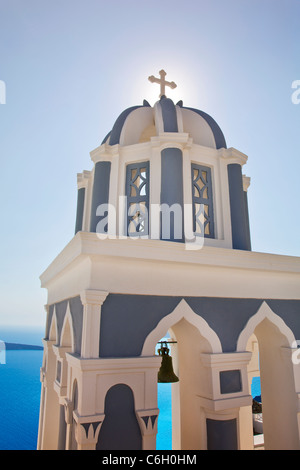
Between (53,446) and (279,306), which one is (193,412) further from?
(53,446)

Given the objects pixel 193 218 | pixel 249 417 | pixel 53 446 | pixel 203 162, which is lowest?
pixel 53 446

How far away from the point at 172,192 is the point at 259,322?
7.70 ft

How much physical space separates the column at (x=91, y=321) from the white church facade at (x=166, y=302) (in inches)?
0.5

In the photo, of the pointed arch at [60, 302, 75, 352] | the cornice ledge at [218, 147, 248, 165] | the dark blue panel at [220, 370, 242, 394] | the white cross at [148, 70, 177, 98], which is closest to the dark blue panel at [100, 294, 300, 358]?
the dark blue panel at [220, 370, 242, 394]

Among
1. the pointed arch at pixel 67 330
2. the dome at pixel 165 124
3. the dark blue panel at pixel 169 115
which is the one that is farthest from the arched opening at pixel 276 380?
the dark blue panel at pixel 169 115

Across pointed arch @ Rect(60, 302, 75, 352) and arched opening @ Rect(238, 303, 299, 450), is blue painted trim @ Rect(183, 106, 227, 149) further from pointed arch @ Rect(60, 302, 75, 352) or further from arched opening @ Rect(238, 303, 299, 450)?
pointed arch @ Rect(60, 302, 75, 352)

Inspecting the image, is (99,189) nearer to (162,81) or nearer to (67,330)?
(67,330)

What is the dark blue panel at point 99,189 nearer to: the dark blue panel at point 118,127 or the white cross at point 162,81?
the dark blue panel at point 118,127

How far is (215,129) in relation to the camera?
18.5 ft

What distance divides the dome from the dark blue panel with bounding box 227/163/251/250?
2.06 ft

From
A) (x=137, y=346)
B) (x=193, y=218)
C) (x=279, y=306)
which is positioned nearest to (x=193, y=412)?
(x=137, y=346)

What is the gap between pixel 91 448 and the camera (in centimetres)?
308

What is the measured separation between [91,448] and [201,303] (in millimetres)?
2080

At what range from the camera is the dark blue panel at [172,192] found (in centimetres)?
449
